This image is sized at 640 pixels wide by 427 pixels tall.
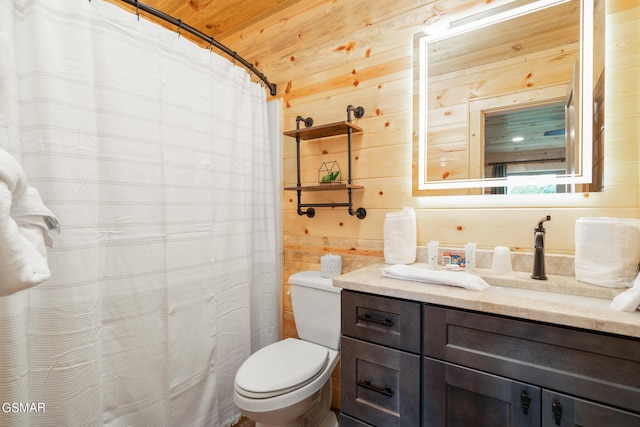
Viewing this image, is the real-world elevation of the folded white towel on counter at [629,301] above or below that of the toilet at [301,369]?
above

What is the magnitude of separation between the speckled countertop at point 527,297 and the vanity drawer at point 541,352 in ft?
0.10

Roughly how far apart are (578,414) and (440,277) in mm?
486

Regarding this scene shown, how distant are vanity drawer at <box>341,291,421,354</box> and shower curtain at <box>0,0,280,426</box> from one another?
0.81 meters

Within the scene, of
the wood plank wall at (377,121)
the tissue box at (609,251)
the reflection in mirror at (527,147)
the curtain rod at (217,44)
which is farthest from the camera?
the curtain rod at (217,44)

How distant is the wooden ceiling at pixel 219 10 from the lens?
6.37 ft

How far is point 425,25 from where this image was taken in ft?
4.96

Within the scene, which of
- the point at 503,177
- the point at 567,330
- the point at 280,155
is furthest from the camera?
the point at 280,155

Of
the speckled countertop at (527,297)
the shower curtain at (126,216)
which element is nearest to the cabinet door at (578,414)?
the speckled countertop at (527,297)

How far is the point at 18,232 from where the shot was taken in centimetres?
56

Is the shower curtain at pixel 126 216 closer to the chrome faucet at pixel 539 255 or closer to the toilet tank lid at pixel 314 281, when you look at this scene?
the toilet tank lid at pixel 314 281

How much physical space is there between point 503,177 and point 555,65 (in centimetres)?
49

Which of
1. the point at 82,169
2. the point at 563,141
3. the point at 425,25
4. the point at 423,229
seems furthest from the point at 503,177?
the point at 82,169

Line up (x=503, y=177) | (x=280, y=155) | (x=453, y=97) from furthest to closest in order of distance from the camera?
(x=280, y=155), (x=453, y=97), (x=503, y=177)

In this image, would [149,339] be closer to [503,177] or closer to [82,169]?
[82,169]
